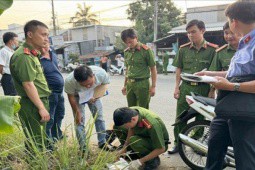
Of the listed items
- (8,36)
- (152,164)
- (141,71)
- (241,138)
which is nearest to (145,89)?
(141,71)

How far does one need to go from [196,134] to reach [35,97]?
1.74 metres

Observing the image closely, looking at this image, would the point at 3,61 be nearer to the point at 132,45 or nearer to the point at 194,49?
the point at 132,45

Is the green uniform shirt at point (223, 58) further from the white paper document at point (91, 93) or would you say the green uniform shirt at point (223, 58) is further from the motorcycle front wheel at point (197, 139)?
the white paper document at point (91, 93)

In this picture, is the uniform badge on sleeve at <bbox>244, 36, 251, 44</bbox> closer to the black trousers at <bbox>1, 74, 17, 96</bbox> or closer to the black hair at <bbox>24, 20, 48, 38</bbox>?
the black hair at <bbox>24, 20, 48, 38</bbox>

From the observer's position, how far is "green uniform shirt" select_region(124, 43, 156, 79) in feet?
13.1

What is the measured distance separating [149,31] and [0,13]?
25.6 metres

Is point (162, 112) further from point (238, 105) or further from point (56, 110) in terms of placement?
point (238, 105)

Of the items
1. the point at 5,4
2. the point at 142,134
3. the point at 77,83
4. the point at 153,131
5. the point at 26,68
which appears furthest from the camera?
the point at 77,83

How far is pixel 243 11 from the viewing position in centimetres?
181

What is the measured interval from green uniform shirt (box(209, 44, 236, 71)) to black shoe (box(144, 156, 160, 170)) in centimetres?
120

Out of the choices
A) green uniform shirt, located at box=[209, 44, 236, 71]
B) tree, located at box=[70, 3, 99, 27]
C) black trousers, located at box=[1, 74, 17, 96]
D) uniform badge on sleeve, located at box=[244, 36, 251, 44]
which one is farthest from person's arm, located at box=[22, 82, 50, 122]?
tree, located at box=[70, 3, 99, 27]

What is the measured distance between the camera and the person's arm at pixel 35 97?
2.56m

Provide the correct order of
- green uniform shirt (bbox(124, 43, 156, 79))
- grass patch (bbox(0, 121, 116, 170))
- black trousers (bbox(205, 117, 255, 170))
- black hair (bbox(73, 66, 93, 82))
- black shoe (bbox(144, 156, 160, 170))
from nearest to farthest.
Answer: black trousers (bbox(205, 117, 255, 170))
grass patch (bbox(0, 121, 116, 170))
black hair (bbox(73, 66, 93, 82))
black shoe (bbox(144, 156, 160, 170))
green uniform shirt (bbox(124, 43, 156, 79))

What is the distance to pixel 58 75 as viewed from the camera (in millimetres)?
3486
